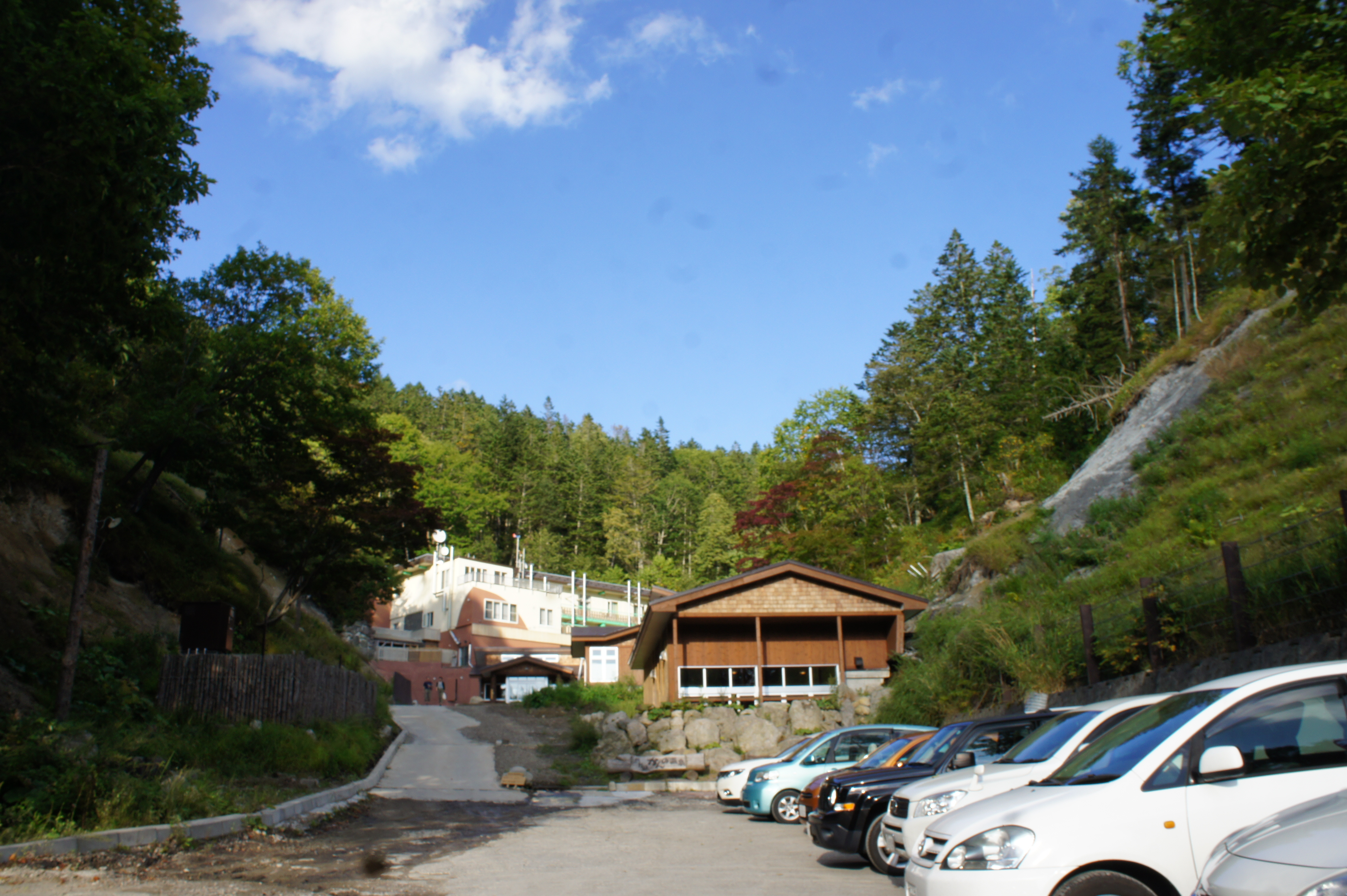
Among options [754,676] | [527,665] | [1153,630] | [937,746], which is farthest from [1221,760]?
[527,665]

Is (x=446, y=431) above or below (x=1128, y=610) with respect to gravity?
above

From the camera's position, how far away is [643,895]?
7676 millimetres

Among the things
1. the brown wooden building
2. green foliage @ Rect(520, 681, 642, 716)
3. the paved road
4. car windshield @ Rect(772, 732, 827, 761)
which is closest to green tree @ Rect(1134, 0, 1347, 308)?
car windshield @ Rect(772, 732, 827, 761)

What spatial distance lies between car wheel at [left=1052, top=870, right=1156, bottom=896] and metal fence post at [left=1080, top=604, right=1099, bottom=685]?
942 centimetres

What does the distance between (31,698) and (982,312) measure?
5369 centimetres

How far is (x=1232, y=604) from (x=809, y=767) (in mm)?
6526

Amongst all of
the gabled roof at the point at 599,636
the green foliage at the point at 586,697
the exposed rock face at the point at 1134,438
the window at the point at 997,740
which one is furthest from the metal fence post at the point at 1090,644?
the gabled roof at the point at 599,636

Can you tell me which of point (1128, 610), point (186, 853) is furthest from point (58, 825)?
point (1128, 610)

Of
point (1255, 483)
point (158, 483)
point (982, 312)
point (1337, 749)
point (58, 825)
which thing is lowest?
point (58, 825)

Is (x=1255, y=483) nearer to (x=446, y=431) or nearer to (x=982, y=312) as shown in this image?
(x=982, y=312)

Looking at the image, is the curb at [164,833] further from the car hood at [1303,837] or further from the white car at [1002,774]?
the car hood at [1303,837]

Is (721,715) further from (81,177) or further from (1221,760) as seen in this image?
(1221,760)

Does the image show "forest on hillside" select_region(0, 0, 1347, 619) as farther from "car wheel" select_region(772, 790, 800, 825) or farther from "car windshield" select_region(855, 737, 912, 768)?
"car wheel" select_region(772, 790, 800, 825)

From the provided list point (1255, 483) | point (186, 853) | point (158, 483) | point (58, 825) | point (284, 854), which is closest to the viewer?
point (58, 825)
